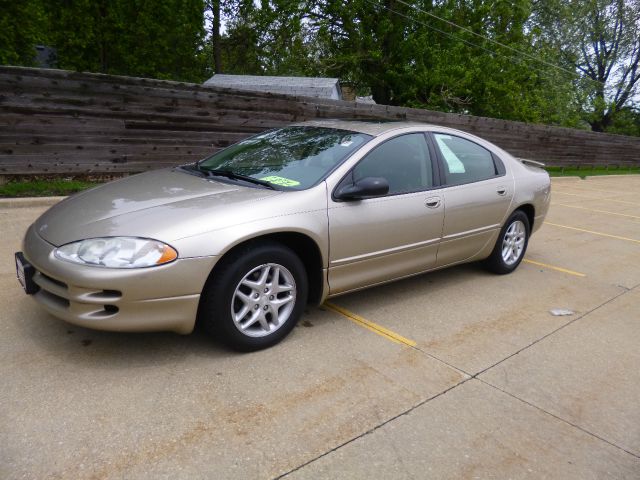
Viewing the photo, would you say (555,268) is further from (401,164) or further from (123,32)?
(123,32)

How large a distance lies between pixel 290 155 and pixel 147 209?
1276 millimetres

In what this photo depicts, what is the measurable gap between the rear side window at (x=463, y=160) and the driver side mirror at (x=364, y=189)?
105 cm

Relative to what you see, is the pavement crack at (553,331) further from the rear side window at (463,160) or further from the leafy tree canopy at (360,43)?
the leafy tree canopy at (360,43)

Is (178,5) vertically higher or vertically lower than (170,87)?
higher

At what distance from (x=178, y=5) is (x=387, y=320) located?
59.9 ft

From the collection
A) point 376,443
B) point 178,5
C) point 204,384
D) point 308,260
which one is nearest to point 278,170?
point 308,260

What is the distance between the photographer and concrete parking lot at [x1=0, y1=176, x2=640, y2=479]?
2.21 meters

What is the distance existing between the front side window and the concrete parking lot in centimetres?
102

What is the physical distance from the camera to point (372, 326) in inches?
145

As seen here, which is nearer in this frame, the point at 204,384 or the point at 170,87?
the point at 204,384

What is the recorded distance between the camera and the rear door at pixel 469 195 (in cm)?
425

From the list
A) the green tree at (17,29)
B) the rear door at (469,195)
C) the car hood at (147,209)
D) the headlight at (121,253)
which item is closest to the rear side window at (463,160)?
the rear door at (469,195)

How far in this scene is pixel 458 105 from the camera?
64.6 feet

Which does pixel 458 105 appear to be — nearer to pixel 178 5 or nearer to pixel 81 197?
pixel 178 5
